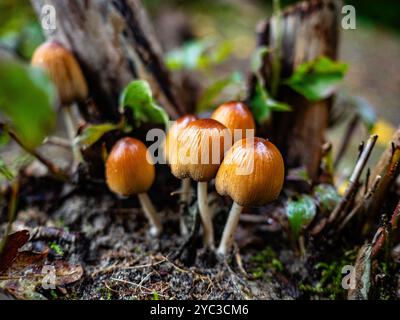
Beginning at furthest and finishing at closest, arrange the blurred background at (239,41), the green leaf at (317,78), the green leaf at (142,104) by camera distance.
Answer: the blurred background at (239,41)
the green leaf at (317,78)
the green leaf at (142,104)

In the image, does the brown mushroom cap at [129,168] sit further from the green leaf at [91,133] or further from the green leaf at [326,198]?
the green leaf at [326,198]

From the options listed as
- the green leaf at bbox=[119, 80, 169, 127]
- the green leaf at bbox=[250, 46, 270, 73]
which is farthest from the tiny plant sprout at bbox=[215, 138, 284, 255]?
the green leaf at bbox=[250, 46, 270, 73]

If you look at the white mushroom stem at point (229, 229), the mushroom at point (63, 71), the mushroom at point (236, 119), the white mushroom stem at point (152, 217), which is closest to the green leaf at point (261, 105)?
the mushroom at point (236, 119)

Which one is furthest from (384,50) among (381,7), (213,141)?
(213,141)

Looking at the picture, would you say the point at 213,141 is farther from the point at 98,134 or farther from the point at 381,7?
the point at 381,7

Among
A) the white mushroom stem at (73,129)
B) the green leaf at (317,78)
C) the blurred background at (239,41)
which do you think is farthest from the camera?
the blurred background at (239,41)

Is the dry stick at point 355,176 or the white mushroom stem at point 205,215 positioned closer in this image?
the dry stick at point 355,176
